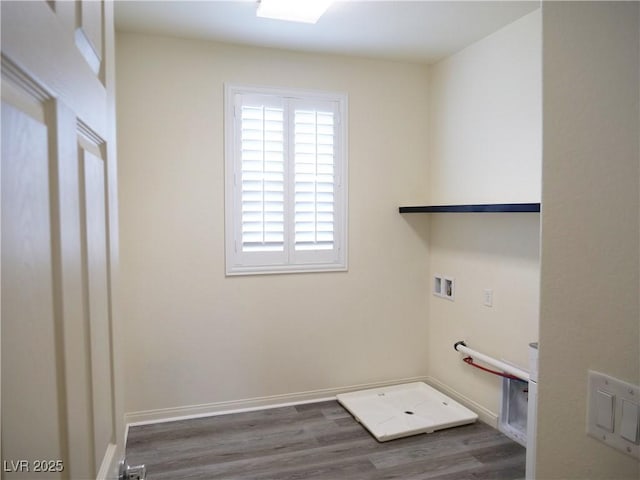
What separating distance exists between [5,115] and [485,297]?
3104 millimetres

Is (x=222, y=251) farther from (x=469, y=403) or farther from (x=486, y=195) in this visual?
(x=469, y=403)

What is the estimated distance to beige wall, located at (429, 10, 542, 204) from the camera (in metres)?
2.73

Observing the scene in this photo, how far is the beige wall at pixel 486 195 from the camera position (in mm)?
2758

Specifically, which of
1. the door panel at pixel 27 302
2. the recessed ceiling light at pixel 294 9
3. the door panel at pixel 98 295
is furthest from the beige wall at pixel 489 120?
the door panel at pixel 27 302

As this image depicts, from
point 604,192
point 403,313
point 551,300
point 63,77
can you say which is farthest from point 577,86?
point 403,313

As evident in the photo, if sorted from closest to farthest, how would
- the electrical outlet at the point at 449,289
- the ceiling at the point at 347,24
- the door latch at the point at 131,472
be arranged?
1. the door latch at the point at 131,472
2. the ceiling at the point at 347,24
3. the electrical outlet at the point at 449,289

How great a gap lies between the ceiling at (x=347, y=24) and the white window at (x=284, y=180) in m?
0.38

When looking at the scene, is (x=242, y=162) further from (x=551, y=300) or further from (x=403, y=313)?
(x=551, y=300)

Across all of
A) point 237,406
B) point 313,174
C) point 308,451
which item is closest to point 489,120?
point 313,174

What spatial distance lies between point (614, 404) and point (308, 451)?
7.46 ft

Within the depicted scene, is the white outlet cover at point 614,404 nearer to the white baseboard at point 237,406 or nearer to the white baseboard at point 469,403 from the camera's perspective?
the white baseboard at point 469,403

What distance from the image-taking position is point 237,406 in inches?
131

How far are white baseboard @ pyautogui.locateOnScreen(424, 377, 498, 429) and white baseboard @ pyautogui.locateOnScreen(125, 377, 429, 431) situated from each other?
24 centimetres

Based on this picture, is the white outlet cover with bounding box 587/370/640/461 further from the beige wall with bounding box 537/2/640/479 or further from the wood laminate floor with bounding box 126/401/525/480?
the wood laminate floor with bounding box 126/401/525/480
